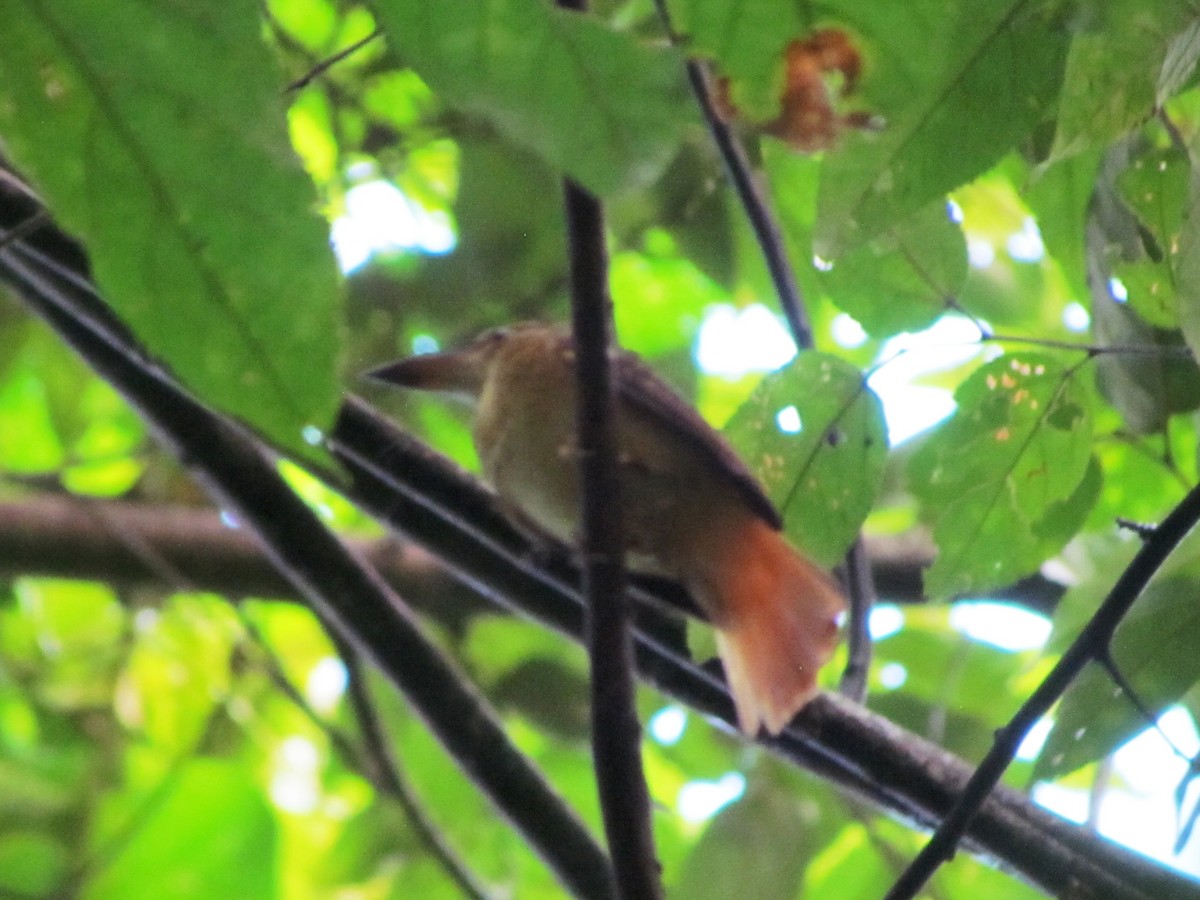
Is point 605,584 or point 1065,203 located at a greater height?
point 1065,203

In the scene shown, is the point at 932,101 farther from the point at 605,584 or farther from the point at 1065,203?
the point at 1065,203

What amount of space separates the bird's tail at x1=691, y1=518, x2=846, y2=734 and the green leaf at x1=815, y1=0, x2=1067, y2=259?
780mm

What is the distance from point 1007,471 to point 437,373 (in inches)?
45.8

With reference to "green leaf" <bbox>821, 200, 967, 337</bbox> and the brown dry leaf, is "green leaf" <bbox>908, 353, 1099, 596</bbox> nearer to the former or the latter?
"green leaf" <bbox>821, 200, 967, 337</bbox>

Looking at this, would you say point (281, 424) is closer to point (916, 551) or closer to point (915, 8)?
point (915, 8)

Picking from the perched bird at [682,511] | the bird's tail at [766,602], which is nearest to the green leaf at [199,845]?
the perched bird at [682,511]

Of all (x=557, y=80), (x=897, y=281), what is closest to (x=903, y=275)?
(x=897, y=281)

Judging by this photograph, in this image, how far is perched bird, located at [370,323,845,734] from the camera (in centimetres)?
180

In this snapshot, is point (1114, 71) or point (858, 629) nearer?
point (1114, 71)

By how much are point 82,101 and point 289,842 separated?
10.6 ft

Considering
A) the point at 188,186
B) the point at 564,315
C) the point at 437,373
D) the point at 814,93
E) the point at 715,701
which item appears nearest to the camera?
the point at 188,186

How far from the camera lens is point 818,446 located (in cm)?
144

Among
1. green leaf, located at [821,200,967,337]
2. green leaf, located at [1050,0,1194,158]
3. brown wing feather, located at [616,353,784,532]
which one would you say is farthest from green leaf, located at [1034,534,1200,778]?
brown wing feather, located at [616,353,784,532]

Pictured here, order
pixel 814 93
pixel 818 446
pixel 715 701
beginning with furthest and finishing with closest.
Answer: pixel 715 701
pixel 818 446
pixel 814 93
